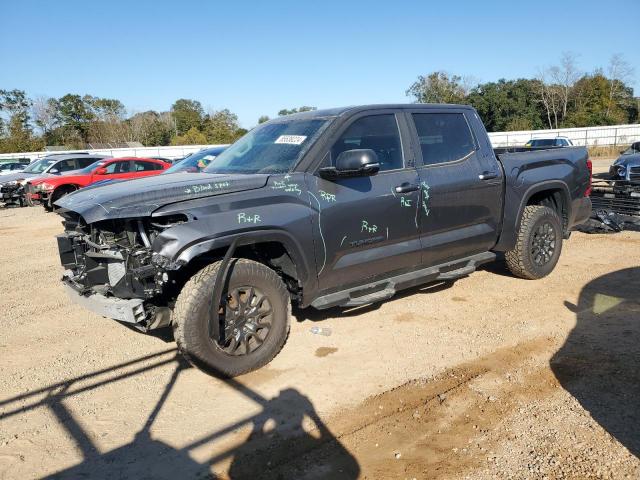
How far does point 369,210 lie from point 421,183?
26.5 inches

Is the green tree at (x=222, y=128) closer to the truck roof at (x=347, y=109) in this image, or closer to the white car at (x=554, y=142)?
the white car at (x=554, y=142)

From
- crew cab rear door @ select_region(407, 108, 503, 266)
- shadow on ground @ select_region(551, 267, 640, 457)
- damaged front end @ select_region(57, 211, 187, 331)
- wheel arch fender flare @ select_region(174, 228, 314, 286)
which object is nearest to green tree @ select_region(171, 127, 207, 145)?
crew cab rear door @ select_region(407, 108, 503, 266)

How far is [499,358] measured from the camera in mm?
4160

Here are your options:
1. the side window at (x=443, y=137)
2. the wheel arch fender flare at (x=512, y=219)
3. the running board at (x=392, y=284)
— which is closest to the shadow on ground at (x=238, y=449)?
the running board at (x=392, y=284)

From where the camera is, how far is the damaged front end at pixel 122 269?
3.61 metres

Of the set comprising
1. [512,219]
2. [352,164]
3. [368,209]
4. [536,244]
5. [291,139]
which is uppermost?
[291,139]

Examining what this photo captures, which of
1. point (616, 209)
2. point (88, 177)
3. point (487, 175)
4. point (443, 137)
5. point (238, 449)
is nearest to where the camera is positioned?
point (238, 449)

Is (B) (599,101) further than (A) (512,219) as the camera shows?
Yes

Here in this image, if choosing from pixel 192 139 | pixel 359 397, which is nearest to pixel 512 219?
pixel 359 397

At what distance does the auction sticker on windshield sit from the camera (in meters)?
4.48

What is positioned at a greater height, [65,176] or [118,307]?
[65,176]

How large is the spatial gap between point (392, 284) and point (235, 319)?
1.49m

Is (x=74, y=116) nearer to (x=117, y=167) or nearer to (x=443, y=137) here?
(x=117, y=167)

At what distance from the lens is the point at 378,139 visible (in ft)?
15.4
